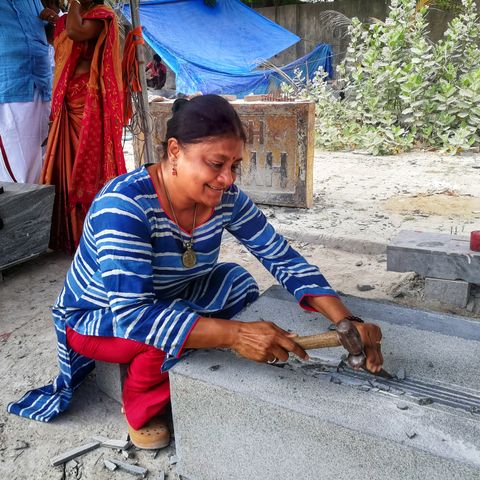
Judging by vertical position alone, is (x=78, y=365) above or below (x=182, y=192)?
below

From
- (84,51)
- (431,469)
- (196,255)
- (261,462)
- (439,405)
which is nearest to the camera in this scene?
(431,469)

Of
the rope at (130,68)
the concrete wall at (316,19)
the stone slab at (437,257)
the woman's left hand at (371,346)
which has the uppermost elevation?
the concrete wall at (316,19)

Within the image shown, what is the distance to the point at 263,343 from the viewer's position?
5.02 feet

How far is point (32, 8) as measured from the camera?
12.8ft

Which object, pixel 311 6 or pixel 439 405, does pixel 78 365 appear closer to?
pixel 439 405

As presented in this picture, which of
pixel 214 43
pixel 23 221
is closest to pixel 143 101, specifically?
pixel 23 221

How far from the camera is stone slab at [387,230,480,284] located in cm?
279

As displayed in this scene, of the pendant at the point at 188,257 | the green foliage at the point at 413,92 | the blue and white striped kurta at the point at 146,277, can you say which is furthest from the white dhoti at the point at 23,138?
the green foliage at the point at 413,92

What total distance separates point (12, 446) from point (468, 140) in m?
6.87

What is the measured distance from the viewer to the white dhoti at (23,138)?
396 cm

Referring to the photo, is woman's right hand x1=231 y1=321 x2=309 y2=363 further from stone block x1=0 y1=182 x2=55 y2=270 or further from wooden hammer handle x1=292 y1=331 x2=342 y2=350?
stone block x1=0 y1=182 x2=55 y2=270

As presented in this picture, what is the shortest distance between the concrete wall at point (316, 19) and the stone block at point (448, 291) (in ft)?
31.0

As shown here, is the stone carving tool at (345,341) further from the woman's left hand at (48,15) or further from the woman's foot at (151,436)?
the woman's left hand at (48,15)

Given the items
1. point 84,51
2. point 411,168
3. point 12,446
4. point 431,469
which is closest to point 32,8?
point 84,51
